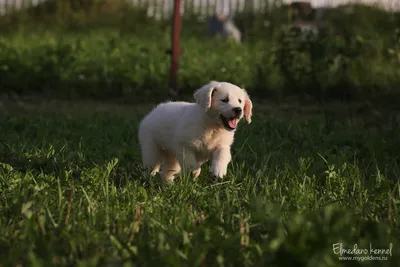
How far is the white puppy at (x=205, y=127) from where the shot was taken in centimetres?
486

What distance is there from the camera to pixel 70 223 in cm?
347

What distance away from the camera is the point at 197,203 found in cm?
410

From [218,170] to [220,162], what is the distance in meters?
0.07

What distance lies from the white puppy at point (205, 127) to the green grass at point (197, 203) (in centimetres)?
15

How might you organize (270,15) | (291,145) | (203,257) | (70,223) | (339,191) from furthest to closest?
(270,15) → (291,145) → (339,191) → (70,223) → (203,257)

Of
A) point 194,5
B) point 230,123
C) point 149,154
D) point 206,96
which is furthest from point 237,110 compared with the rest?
point 194,5

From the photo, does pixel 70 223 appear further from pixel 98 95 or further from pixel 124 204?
pixel 98 95

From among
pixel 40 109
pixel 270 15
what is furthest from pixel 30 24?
pixel 40 109

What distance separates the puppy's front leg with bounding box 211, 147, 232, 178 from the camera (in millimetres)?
4770

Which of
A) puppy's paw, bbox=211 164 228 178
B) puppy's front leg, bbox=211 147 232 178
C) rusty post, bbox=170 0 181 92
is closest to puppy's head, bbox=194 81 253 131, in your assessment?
puppy's front leg, bbox=211 147 232 178

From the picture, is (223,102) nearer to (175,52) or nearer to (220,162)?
(220,162)

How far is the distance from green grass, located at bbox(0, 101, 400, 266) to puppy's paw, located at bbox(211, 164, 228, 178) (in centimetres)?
6

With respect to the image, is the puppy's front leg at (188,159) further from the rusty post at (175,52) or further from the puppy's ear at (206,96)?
the rusty post at (175,52)

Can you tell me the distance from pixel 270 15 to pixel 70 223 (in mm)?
10641
